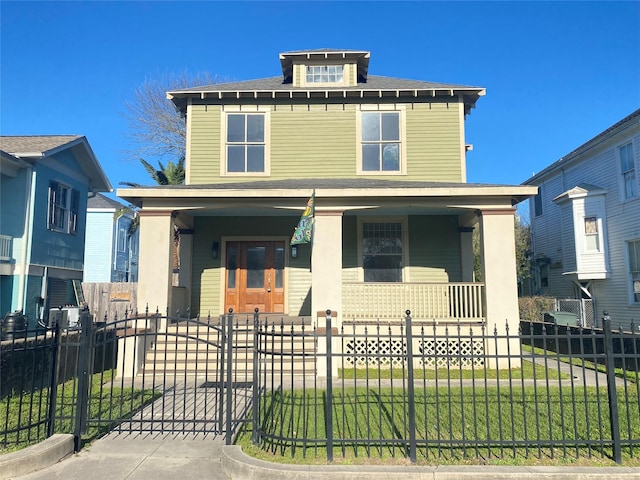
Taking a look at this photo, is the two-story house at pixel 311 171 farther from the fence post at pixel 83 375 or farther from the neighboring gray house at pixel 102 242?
the neighboring gray house at pixel 102 242

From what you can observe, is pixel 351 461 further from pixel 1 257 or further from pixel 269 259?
pixel 1 257

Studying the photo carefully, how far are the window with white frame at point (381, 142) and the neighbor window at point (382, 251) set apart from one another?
1676 mm

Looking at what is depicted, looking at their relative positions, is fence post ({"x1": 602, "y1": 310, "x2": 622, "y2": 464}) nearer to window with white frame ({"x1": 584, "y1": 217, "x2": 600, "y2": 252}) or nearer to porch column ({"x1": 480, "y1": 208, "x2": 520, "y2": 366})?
porch column ({"x1": 480, "y1": 208, "x2": 520, "y2": 366})

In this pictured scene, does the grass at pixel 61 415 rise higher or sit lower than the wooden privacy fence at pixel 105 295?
lower

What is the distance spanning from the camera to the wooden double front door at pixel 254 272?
12.4 metres

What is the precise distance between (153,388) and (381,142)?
9607 mm

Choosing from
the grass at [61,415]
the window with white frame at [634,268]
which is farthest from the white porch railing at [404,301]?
the window with white frame at [634,268]

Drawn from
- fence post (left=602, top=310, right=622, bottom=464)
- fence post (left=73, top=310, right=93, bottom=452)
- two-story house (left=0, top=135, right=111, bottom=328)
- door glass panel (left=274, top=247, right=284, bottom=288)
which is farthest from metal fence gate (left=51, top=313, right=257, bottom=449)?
two-story house (left=0, top=135, right=111, bottom=328)

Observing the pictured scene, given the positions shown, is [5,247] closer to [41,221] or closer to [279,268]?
[41,221]

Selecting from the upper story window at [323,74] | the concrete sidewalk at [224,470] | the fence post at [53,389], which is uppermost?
the upper story window at [323,74]

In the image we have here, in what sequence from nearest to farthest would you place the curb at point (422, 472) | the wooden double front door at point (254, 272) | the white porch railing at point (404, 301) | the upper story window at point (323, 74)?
the curb at point (422, 472)
the white porch railing at point (404, 301)
the wooden double front door at point (254, 272)
the upper story window at point (323, 74)

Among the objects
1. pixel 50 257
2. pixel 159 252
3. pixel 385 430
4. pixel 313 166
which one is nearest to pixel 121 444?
pixel 385 430

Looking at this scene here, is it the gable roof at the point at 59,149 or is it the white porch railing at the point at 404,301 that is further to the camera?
the gable roof at the point at 59,149

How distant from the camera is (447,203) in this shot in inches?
396
